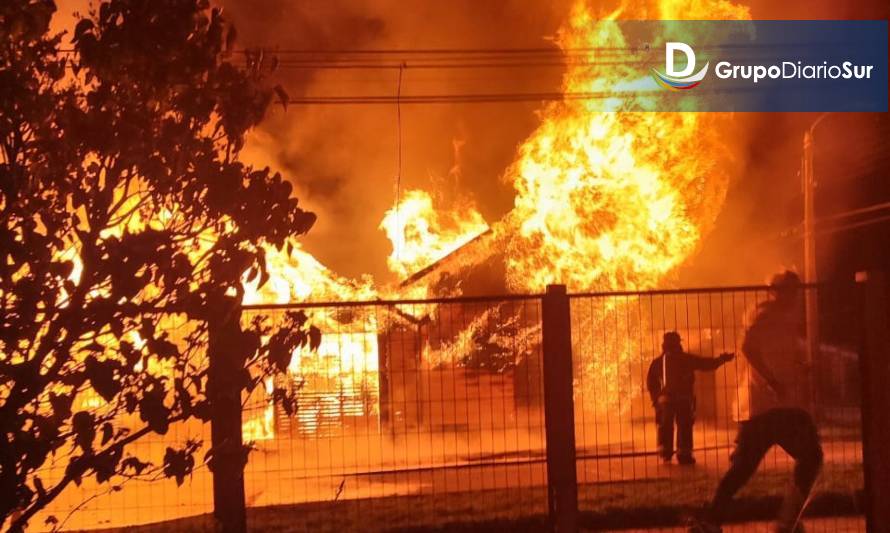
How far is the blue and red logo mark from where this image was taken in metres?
13.7

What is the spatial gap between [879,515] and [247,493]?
224 inches

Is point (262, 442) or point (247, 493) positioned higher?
point (262, 442)

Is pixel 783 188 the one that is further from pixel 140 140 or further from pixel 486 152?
pixel 140 140

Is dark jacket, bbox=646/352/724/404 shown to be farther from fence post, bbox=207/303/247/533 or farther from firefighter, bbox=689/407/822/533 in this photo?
fence post, bbox=207/303/247/533

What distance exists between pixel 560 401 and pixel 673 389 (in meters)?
4.11

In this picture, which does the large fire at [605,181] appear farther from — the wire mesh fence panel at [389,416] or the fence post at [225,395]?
the fence post at [225,395]

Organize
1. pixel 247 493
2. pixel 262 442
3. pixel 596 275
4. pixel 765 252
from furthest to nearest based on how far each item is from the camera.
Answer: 1. pixel 765 252
2. pixel 596 275
3. pixel 247 493
4. pixel 262 442

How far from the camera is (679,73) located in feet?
46.5

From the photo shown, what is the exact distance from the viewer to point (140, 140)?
339 cm

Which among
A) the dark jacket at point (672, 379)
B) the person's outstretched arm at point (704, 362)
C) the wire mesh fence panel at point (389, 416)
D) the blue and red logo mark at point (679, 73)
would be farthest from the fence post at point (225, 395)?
the blue and red logo mark at point (679, 73)

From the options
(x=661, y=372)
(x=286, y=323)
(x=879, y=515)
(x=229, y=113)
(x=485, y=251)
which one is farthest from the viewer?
(x=485, y=251)

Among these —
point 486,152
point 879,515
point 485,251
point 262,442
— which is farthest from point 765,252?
point 262,442

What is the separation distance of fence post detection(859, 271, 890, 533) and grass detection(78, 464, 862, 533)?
55 centimetres

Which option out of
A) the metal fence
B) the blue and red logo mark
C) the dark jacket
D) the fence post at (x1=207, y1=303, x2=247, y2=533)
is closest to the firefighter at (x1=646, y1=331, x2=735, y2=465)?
the dark jacket
